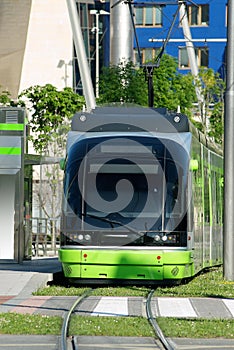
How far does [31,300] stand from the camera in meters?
17.2

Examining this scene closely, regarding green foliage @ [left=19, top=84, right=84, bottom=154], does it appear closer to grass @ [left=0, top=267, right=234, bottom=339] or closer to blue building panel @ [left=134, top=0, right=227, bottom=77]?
grass @ [left=0, top=267, right=234, bottom=339]

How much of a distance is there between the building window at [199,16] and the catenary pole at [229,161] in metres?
62.9

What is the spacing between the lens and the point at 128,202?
1967 cm

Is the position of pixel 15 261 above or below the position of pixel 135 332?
below

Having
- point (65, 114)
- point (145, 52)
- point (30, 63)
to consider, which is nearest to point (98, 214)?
point (65, 114)

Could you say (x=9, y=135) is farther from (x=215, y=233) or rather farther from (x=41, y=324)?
(x=41, y=324)

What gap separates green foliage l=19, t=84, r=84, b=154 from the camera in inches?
1655

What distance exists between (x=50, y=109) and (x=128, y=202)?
2341 cm

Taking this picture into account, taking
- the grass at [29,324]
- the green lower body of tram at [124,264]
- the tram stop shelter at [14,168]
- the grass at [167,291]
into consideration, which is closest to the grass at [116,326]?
the grass at [29,324]

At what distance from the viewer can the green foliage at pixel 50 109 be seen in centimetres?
4203

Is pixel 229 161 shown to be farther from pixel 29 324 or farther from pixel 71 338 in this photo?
pixel 71 338

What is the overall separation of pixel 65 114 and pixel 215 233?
55.5 feet

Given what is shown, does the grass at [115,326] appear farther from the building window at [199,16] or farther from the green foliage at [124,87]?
the building window at [199,16]

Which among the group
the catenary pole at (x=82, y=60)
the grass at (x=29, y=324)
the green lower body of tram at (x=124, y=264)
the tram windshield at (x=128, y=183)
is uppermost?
the catenary pole at (x=82, y=60)
